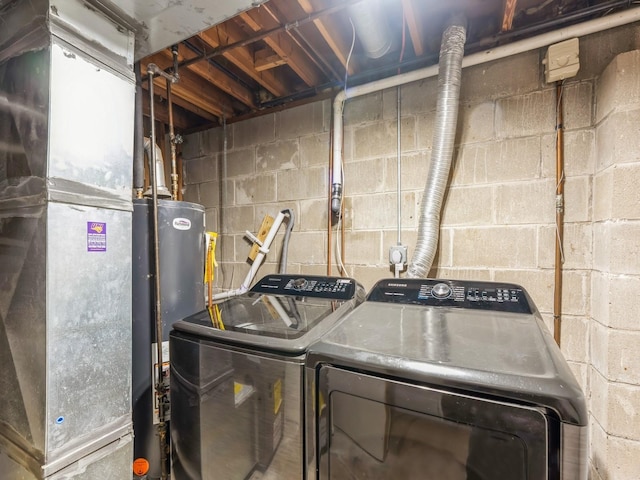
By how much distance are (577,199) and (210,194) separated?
2.38m

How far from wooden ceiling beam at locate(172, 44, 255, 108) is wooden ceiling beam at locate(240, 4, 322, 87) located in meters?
0.45

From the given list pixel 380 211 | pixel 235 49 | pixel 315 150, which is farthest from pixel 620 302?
pixel 235 49

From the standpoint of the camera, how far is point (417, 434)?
0.71 metres

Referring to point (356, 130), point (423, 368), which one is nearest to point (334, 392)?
point (423, 368)

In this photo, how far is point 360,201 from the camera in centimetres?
197

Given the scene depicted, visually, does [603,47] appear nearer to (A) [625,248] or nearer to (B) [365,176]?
(A) [625,248]

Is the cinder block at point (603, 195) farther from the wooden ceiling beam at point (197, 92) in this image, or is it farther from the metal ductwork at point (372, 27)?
the wooden ceiling beam at point (197, 92)

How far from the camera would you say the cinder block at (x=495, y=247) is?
1558mm

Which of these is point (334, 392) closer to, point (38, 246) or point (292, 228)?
point (38, 246)

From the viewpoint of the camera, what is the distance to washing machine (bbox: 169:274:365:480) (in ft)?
2.84

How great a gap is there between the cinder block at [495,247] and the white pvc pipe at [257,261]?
116cm

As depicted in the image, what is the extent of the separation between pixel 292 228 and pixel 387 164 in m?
0.77

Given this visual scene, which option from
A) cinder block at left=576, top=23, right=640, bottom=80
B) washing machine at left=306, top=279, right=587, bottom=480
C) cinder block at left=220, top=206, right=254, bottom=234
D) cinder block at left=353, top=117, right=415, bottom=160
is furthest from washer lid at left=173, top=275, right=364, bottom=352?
cinder block at left=576, top=23, right=640, bottom=80

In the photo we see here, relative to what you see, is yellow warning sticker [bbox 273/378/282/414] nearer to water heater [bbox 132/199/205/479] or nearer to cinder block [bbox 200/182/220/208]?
water heater [bbox 132/199/205/479]
